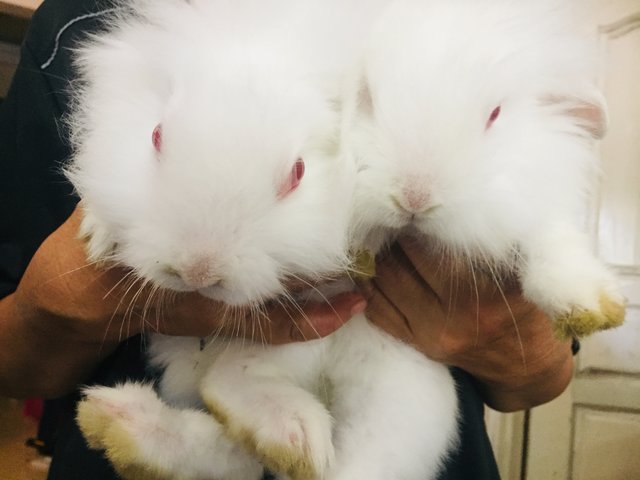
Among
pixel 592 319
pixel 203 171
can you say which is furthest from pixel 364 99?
pixel 592 319

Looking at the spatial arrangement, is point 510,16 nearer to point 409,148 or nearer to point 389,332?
point 409,148

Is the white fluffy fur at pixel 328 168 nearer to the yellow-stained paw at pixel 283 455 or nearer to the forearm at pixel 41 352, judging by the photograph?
the yellow-stained paw at pixel 283 455

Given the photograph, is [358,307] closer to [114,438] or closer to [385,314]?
[385,314]

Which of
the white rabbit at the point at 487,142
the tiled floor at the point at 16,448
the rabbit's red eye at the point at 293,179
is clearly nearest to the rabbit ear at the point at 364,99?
the white rabbit at the point at 487,142

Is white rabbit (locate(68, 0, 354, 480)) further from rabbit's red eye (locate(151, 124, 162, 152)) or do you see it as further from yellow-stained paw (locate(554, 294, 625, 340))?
yellow-stained paw (locate(554, 294, 625, 340))

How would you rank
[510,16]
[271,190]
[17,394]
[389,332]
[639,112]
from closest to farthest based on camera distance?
[271,190] < [510,16] < [389,332] < [17,394] < [639,112]

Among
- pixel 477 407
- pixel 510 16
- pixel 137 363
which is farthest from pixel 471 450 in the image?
pixel 510 16
